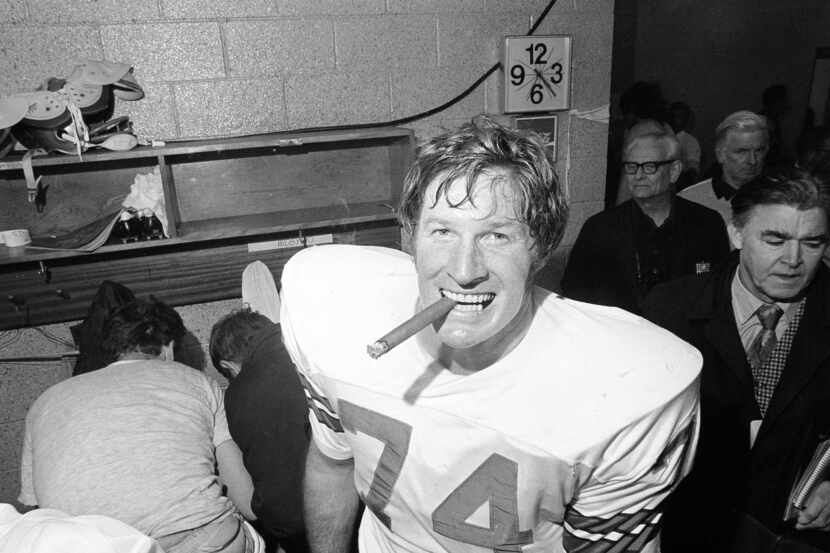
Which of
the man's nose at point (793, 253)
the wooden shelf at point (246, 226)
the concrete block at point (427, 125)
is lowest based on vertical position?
the wooden shelf at point (246, 226)

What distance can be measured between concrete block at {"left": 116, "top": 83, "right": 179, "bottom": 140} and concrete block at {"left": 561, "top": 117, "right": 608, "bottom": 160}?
205cm

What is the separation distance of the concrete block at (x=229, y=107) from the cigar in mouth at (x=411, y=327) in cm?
209

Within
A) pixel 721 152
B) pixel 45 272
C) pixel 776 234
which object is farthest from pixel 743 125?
pixel 45 272

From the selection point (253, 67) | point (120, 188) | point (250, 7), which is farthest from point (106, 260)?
point (250, 7)

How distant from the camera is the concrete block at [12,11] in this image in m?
2.40

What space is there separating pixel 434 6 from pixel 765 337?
210cm

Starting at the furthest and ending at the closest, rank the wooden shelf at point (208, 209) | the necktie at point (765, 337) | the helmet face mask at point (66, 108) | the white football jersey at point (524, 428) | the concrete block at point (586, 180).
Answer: the concrete block at point (586, 180) → the wooden shelf at point (208, 209) → the helmet face mask at point (66, 108) → the necktie at point (765, 337) → the white football jersey at point (524, 428)

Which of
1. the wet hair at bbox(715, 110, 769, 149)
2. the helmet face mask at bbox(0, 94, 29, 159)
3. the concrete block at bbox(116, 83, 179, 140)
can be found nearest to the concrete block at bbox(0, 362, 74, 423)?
the helmet face mask at bbox(0, 94, 29, 159)

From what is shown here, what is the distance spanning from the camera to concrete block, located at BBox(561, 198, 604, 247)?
341cm

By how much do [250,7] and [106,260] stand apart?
4.35 feet

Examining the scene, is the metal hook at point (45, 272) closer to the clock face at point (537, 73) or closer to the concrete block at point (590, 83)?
the clock face at point (537, 73)

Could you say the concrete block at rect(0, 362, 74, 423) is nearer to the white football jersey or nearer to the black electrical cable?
the black electrical cable

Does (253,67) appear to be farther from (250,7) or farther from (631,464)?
(631,464)

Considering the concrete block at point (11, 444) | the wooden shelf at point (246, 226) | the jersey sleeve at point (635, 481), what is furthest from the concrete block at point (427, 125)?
the concrete block at point (11, 444)
